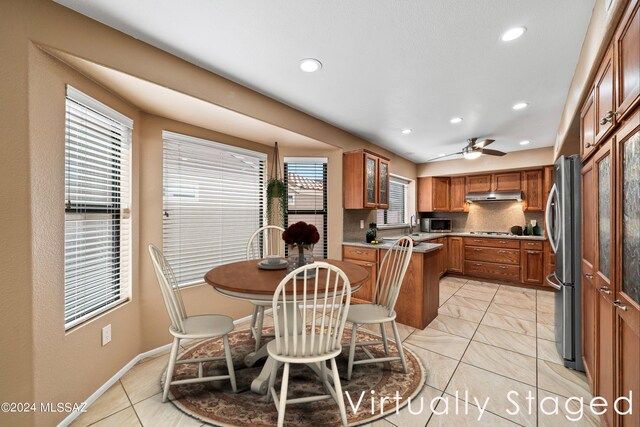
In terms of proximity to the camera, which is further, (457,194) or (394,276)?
(457,194)

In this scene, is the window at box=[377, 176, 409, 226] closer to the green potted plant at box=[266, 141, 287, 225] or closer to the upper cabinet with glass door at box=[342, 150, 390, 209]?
the upper cabinet with glass door at box=[342, 150, 390, 209]

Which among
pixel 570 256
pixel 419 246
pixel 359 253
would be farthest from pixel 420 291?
pixel 570 256

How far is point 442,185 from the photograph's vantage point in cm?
603

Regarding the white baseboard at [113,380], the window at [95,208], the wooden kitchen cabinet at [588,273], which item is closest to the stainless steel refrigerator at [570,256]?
the wooden kitchen cabinet at [588,273]

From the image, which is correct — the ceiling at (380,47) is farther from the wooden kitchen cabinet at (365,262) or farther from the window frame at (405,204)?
the window frame at (405,204)

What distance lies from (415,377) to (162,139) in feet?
10.2

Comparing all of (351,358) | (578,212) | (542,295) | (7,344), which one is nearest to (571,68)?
(578,212)

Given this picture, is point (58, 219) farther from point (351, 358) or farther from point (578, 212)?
point (578, 212)

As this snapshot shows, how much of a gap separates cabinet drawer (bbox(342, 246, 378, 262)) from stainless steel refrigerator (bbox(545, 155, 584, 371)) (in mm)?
1902

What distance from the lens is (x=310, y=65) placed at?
2.22 m

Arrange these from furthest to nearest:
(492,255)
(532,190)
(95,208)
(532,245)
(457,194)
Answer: (457,194), (492,255), (532,190), (532,245), (95,208)

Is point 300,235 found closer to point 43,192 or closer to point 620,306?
point 43,192

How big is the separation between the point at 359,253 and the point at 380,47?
2.53 metres

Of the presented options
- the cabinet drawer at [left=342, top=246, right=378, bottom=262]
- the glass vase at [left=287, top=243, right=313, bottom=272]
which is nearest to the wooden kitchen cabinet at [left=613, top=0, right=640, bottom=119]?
the glass vase at [left=287, top=243, right=313, bottom=272]
